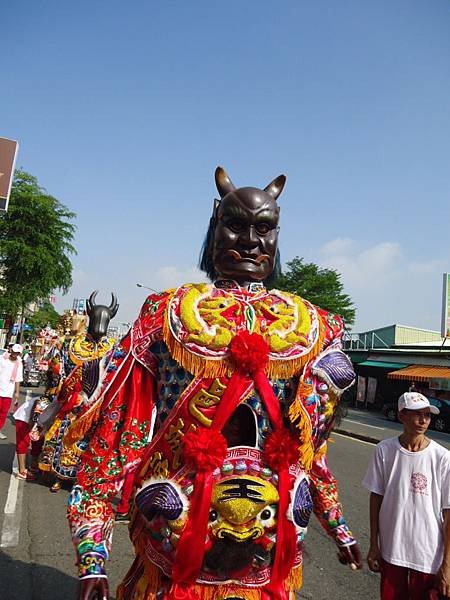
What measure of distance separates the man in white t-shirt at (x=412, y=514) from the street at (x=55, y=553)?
51cm

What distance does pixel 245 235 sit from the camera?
1.91 meters

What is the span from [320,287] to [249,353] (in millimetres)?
32985

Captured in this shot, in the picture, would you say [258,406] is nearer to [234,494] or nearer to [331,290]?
[234,494]

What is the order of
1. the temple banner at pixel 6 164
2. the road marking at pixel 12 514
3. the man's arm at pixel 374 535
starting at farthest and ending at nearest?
the temple banner at pixel 6 164
the road marking at pixel 12 514
the man's arm at pixel 374 535

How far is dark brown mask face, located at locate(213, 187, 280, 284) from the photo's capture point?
1.91 meters

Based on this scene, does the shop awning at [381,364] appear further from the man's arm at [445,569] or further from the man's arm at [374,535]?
the man's arm at [445,569]

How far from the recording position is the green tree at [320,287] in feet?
110

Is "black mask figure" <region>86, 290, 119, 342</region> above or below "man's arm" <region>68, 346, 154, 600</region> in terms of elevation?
above

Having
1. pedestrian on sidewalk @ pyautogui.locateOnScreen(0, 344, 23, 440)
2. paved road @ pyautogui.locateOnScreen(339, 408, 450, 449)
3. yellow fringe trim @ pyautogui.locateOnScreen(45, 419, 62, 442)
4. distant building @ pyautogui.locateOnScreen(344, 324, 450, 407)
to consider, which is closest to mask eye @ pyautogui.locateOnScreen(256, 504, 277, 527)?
yellow fringe trim @ pyautogui.locateOnScreen(45, 419, 62, 442)

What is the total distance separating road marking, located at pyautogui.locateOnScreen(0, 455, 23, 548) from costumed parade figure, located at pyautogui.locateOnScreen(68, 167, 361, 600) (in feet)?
10.3

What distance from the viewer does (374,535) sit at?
3117 mm

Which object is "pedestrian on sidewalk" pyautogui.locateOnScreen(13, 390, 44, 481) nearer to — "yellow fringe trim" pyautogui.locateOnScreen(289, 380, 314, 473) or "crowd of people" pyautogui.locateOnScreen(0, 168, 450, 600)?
"crowd of people" pyautogui.locateOnScreen(0, 168, 450, 600)

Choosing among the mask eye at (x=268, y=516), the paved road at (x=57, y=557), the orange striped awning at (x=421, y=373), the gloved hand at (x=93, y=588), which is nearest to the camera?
the gloved hand at (x=93, y=588)

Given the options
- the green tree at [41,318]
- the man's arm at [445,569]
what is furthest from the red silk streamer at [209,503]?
the green tree at [41,318]
